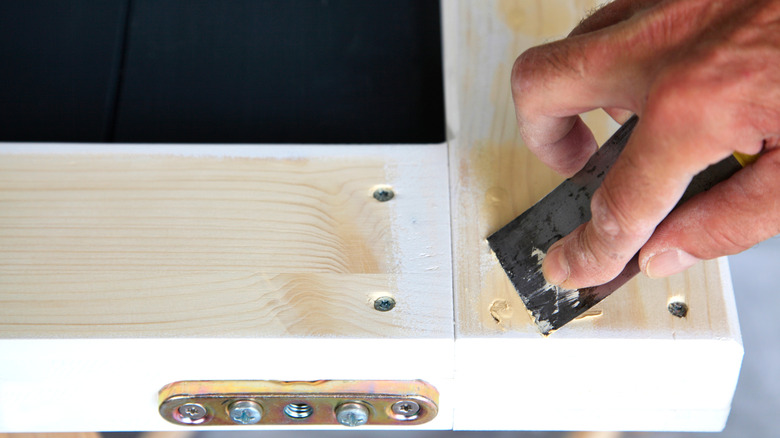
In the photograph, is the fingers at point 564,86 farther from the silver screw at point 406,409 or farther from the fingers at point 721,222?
the silver screw at point 406,409

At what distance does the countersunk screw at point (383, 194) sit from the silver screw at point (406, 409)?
0.19 m

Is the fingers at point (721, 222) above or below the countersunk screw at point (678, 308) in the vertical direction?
above

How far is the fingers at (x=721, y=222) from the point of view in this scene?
56cm

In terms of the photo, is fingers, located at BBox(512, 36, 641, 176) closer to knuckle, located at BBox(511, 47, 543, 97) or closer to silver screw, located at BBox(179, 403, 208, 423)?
knuckle, located at BBox(511, 47, 543, 97)

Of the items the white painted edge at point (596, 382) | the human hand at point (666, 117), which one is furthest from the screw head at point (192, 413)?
the human hand at point (666, 117)

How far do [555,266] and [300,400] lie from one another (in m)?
0.25

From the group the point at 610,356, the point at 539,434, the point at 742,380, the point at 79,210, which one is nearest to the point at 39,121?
the point at 79,210

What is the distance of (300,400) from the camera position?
0.66 m

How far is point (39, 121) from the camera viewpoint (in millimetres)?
950

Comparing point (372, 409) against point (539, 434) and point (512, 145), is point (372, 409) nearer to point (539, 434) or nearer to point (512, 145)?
point (512, 145)

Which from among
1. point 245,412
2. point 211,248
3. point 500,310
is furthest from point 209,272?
point 500,310

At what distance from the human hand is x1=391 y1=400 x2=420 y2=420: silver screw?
16 centimetres

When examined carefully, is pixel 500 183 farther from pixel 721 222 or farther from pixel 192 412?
pixel 192 412

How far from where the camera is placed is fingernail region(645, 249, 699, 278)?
1.99ft
